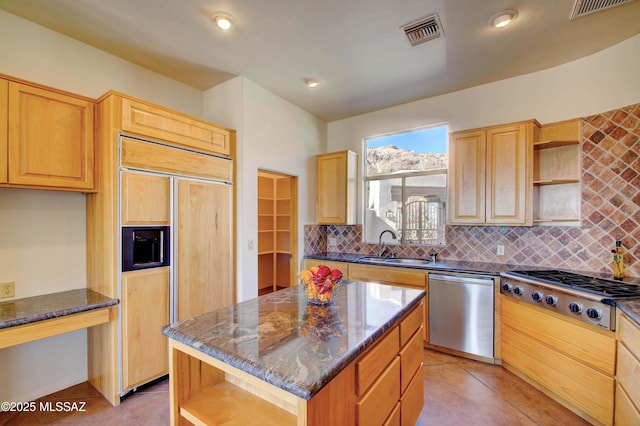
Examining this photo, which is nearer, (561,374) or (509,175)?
(561,374)

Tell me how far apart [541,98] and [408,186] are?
167 centimetres

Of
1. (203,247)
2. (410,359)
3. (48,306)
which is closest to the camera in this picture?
(410,359)

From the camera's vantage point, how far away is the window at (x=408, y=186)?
12.0 ft

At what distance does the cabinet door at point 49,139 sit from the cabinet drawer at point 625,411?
390 centimetres

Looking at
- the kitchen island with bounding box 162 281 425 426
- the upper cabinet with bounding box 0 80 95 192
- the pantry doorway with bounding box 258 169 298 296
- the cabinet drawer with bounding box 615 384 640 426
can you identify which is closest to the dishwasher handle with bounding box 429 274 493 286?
the cabinet drawer with bounding box 615 384 640 426

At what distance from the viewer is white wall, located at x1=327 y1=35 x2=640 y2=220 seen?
251cm

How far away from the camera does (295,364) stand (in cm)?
99

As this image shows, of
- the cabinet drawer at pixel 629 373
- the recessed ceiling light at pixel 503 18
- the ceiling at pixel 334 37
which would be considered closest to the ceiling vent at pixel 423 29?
the ceiling at pixel 334 37

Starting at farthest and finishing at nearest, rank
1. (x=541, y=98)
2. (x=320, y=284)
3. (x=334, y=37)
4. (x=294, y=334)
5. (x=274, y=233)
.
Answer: (x=274, y=233), (x=541, y=98), (x=334, y=37), (x=320, y=284), (x=294, y=334)

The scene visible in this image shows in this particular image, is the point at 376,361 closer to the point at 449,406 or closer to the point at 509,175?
the point at 449,406

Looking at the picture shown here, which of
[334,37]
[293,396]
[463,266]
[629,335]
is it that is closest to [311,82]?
[334,37]

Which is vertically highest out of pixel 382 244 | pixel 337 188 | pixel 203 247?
pixel 337 188

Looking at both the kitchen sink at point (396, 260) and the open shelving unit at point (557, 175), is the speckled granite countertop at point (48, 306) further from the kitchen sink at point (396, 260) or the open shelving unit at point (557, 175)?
the open shelving unit at point (557, 175)

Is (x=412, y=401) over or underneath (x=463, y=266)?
underneath
